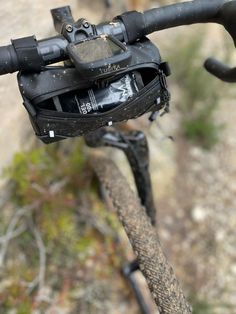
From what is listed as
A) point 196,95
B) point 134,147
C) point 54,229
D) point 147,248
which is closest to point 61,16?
point 134,147

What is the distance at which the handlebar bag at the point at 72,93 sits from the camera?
825mm

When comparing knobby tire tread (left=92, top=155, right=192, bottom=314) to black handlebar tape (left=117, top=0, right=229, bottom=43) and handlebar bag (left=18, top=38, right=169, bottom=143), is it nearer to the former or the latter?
handlebar bag (left=18, top=38, right=169, bottom=143)

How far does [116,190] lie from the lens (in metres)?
1.28

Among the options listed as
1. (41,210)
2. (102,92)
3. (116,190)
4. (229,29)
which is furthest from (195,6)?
(41,210)

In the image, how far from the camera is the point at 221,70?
1.17 m

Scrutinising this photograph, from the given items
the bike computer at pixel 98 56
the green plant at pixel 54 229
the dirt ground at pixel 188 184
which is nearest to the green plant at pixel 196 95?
the dirt ground at pixel 188 184

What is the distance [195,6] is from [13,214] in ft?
3.87

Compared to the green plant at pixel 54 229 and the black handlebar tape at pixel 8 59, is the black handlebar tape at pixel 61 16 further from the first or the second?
the green plant at pixel 54 229

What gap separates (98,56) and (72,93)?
160 mm

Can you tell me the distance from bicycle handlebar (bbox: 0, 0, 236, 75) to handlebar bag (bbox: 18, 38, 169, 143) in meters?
0.02

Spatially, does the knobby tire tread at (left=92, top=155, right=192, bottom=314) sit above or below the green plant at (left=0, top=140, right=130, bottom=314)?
above

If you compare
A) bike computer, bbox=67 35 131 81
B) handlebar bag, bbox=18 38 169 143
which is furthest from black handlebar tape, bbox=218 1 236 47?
bike computer, bbox=67 35 131 81

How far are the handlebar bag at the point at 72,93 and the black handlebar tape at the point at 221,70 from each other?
294mm

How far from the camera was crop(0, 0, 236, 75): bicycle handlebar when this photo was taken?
0.81m
